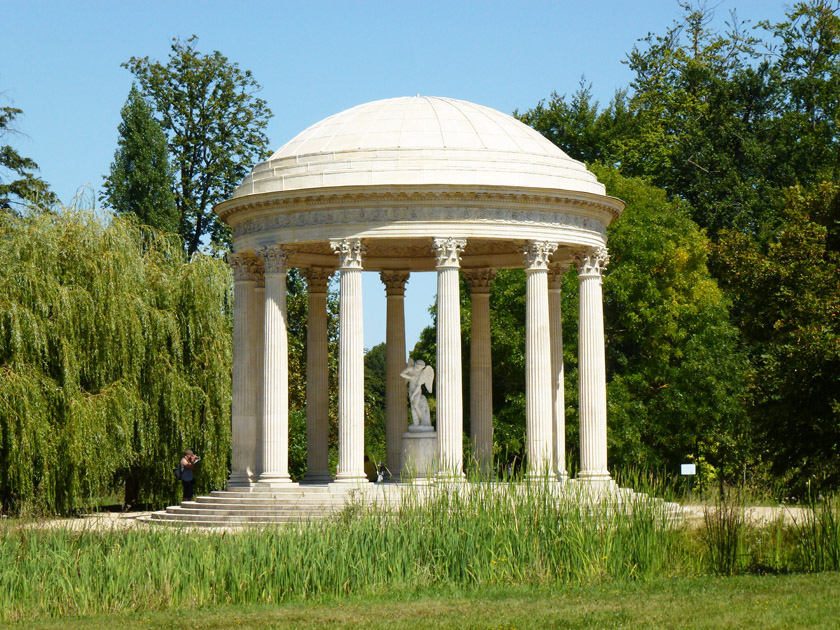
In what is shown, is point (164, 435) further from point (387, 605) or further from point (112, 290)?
point (387, 605)

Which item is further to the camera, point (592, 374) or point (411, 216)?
point (592, 374)

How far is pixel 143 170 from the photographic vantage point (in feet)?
317

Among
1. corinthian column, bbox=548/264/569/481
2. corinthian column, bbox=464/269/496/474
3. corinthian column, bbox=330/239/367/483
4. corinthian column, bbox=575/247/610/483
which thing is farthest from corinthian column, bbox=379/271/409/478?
corinthian column, bbox=575/247/610/483

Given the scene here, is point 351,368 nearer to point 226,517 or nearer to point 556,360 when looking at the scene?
point 226,517

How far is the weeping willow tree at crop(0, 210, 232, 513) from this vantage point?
6156 cm

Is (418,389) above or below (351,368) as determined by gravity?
below

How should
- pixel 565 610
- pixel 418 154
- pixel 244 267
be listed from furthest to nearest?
pixel 244 267
pixel 418 154
pixel 565 610

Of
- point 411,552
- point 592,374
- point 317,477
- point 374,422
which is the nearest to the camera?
point 411,552

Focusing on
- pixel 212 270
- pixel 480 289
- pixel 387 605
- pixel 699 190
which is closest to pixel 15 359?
pixel 212 270

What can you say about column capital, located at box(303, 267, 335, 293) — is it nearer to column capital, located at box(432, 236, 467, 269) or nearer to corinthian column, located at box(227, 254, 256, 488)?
corinthian column, located at box(227, 254, 256, 488)

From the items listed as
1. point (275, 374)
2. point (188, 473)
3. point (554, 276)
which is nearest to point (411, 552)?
point (275, 374)

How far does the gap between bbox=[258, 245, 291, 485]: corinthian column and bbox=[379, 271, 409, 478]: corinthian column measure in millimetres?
8845

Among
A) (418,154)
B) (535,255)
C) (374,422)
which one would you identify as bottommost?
(374,422)

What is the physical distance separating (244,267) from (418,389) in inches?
397
